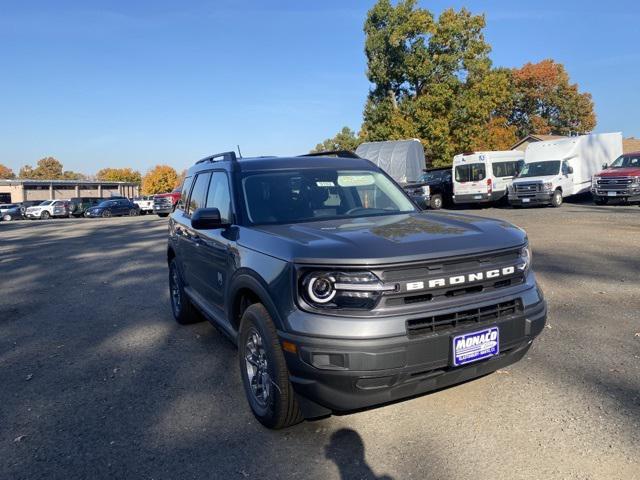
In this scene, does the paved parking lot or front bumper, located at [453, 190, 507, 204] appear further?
front bumper, located at [453, 190, 507, 204]

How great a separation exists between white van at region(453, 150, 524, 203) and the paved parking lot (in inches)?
689

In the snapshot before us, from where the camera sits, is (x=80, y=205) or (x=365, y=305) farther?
(x=80, y=205)

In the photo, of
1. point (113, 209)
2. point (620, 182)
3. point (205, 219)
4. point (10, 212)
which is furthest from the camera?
point (10, 212)

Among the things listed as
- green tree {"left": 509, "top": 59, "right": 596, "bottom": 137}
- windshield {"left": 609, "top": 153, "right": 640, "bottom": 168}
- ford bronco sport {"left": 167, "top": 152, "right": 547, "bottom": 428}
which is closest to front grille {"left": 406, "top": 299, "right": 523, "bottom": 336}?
ford bronco sport {"left": 167, "top": 152, "right": 547, "bottom": 428}

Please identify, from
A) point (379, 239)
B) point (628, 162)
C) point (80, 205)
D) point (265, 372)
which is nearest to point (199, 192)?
point (265, 372)

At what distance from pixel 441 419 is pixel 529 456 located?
24.1 inches

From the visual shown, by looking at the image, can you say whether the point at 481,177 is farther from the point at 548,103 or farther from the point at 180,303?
the point at 548,103

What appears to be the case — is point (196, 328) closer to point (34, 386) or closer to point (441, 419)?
point (34, 386)

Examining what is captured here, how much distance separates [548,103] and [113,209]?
52.0 m

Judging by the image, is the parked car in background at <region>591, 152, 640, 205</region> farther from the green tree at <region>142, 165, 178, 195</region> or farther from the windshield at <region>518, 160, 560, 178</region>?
the green tree at <region>142, 165, 178, 195</region>

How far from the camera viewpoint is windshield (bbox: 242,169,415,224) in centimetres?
399

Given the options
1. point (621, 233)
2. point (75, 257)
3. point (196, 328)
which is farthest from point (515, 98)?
point (196, 328)

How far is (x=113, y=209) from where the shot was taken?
41.4 m

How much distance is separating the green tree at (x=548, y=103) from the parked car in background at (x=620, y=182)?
43936 mm
